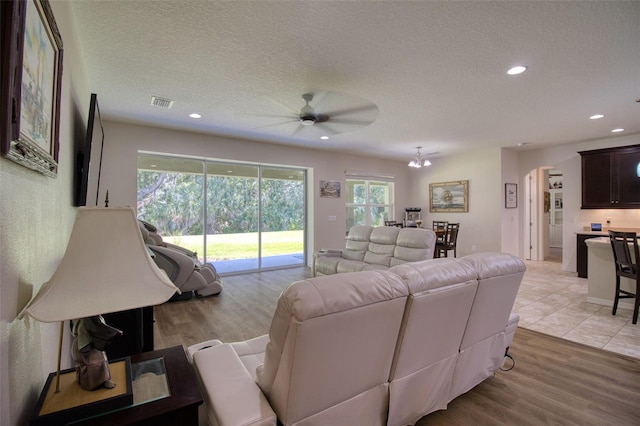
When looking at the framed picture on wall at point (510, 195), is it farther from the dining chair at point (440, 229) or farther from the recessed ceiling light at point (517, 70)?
the recessed ceiling light at point (517, 70)

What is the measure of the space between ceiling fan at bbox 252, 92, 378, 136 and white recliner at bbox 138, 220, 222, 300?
2.53m

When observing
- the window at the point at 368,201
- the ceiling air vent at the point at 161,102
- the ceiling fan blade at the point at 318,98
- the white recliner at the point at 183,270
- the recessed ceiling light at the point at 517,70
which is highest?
the ceiling air vent at the point at 161,102

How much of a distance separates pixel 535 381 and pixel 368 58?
115 inches

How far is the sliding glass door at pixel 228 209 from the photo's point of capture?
519 cm

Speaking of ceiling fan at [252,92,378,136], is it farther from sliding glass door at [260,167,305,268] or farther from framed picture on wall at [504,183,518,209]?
framed picture on wall at [504,183,518,209]

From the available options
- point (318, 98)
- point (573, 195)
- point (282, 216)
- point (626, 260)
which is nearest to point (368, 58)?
point (318, 98)

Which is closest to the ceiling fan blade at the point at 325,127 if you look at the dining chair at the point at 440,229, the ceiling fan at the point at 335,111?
the ceiling fan at the point at 335,111

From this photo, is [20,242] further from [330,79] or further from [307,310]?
[330,79]

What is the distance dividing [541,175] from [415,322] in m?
8.31

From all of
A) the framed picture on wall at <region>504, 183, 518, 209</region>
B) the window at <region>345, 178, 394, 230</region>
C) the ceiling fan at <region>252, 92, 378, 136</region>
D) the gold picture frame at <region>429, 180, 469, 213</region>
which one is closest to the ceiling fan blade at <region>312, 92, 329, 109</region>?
the ceiling fan at <region>252, 92, 378, 136</region>

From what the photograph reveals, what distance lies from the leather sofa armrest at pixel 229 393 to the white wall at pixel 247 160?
Answer: 417 centimetres

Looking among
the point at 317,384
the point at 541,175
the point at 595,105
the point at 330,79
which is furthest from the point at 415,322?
the point at 541,175

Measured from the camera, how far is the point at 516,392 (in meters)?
2.12

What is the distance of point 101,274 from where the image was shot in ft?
2.92
